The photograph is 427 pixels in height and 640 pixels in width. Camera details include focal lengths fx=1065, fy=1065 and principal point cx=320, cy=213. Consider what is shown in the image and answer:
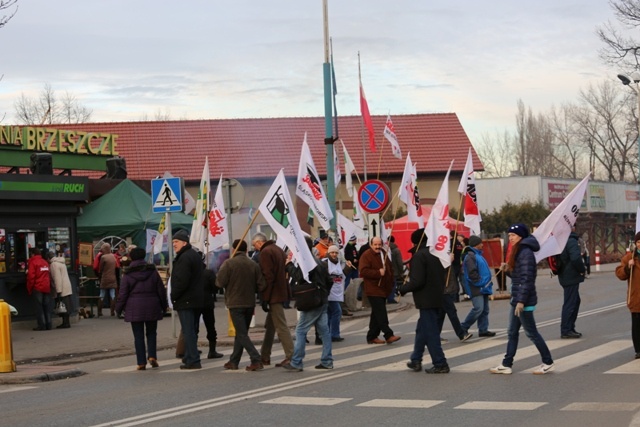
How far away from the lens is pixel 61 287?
2325cm

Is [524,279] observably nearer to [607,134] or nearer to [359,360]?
[359,360]

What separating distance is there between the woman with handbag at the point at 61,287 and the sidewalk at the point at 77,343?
0.34m

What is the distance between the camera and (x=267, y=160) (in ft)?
173

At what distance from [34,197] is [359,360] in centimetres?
1075

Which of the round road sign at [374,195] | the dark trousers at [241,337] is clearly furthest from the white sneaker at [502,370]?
the round road sign at [374,195]

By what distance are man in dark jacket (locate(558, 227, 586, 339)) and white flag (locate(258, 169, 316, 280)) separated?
14.2ft

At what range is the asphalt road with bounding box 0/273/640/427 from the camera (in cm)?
991

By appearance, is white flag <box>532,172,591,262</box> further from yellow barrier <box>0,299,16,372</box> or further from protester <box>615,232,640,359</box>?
yellow barrier <box>0,299,16,372</box>

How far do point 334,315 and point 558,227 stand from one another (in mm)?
5173

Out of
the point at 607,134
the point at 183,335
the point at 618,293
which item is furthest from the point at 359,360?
the point at 607,134

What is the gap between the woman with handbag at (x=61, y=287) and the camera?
23047mm

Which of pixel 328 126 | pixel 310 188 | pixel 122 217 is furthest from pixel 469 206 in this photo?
pixel 122 217

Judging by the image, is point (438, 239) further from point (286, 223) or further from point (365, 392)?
point (365, 392)

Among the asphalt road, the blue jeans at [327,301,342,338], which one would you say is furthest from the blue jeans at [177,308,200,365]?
the blue jeans at [327,301,342,338]
